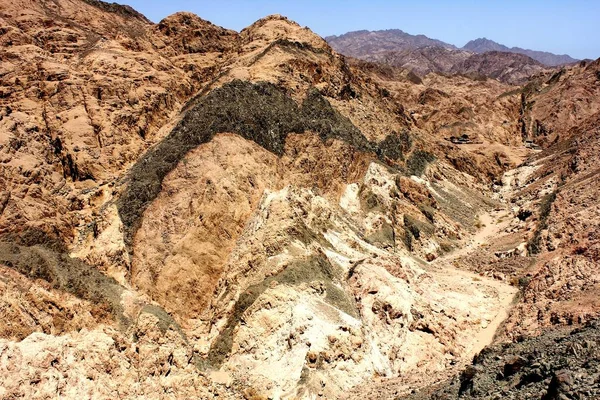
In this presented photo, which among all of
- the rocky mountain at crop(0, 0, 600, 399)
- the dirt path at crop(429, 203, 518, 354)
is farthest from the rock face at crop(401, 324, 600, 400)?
the dirt path at crop(429, 203, 518, 354)

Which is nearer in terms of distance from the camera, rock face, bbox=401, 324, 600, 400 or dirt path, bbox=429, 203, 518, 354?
rock face, bbox=401, 324, 600, 400

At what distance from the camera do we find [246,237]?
80.6ft

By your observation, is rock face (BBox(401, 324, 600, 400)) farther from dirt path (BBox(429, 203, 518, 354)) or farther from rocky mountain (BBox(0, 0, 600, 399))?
dirt path (BBox(429, 203, 518, 354))

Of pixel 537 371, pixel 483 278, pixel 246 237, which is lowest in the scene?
pixel 483 278

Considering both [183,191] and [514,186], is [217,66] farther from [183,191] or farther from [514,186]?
[514,186]

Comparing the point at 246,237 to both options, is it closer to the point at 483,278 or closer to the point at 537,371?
the point at 537,371

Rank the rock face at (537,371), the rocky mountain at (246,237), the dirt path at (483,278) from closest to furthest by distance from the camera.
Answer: the rock face at (537,371) < the rocky mountain at (246,237) < the dirt path at (483,278)

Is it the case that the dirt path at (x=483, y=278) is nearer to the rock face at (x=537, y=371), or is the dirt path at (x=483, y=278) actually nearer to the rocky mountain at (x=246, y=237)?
the rocky mountain at (x=246, y=237)

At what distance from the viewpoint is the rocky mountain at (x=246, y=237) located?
58.4 ft

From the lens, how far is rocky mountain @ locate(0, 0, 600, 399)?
1781cm

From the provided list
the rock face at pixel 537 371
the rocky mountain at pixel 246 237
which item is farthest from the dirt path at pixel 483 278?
the rock face at pixel 537 371

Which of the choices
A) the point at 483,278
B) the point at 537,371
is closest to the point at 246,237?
the point at 537,371

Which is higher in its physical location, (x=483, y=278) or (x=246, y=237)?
(x=246, y=237)

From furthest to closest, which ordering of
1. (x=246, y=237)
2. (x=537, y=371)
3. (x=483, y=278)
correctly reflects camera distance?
(x=483, y=278) < (x=246, y=237) < (x=537, y=371)
